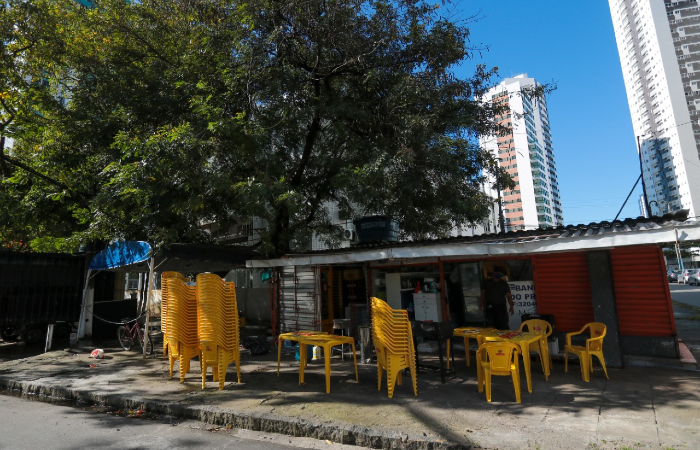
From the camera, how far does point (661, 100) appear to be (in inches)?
3302

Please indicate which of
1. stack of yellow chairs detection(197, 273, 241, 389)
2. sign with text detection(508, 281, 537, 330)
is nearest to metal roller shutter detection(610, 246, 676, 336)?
sign with text detection(508, 281, 537, 330)

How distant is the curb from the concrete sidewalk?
0.04 ft

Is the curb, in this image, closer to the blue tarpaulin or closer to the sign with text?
the blue tarpaulin

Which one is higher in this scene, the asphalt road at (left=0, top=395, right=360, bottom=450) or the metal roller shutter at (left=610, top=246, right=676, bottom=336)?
the metal roller shutter at (left=610, top=246, right=676, bottom=336)

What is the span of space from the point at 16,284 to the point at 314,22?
467 inches

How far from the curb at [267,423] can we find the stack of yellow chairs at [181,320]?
1.08 metres

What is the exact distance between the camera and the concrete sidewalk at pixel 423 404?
163 inches

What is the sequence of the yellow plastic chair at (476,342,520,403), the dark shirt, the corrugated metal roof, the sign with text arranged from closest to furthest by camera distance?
the yellow plastic chair at (476,342,520,403) → the corrugated metal roof → the dark shirt → the sign with text

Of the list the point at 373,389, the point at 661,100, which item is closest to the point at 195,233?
the point at 373,389

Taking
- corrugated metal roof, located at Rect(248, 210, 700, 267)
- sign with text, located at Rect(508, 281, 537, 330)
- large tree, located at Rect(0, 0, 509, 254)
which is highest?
large tree, located at Rect(0, 0, 509, 254)

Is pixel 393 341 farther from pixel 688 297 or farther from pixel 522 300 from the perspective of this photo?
pixel 688 297

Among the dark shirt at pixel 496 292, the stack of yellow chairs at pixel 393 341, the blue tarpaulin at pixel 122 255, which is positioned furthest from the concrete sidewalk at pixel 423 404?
the blue tarpaulin at pixel 122 255

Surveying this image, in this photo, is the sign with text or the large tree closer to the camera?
the sign with text

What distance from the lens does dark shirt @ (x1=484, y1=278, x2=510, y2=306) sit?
25.8 feet
